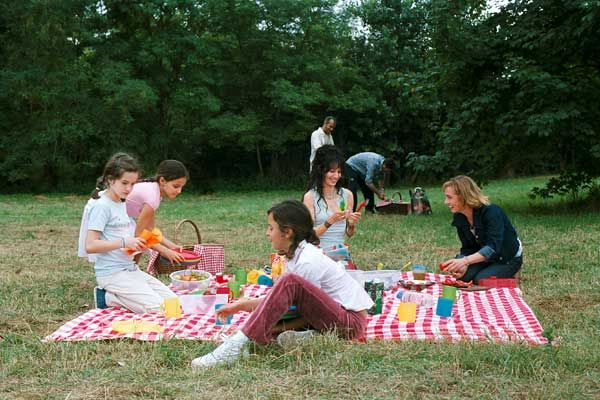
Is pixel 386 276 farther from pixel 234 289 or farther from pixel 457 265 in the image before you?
pixel 234 289

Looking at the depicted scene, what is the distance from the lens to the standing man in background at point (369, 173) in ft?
37.6

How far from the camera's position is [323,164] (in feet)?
19.2

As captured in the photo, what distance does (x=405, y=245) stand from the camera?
797 centimetres

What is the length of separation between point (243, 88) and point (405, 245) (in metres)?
14.8

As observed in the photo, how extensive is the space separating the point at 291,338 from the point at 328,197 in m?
2.53

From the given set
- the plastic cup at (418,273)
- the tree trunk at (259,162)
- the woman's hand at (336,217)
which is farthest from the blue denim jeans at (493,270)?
the tree trunk at (259,162)

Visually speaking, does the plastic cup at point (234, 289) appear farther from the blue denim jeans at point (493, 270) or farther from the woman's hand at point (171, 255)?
the blue denim jeans at point (493, 270)

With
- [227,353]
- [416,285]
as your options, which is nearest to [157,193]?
[416,285]

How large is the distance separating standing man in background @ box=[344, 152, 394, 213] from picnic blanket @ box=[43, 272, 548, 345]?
650 centimetres

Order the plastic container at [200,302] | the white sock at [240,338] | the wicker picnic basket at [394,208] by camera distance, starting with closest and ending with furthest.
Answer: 1. the white sock at [240,338]
2. the plastic container at [200,302]
3. the wicker picnic basket at [394,208]

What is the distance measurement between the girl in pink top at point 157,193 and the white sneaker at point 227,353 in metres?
2.04

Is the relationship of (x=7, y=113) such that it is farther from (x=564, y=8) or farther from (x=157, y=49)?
(x=564, y=8)

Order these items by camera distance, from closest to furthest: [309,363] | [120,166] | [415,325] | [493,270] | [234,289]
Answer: [309,363] → [415,325] → [120,166] → [234,289] → [493,270]

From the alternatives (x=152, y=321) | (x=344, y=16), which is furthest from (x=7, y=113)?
(x=152, y=321)
